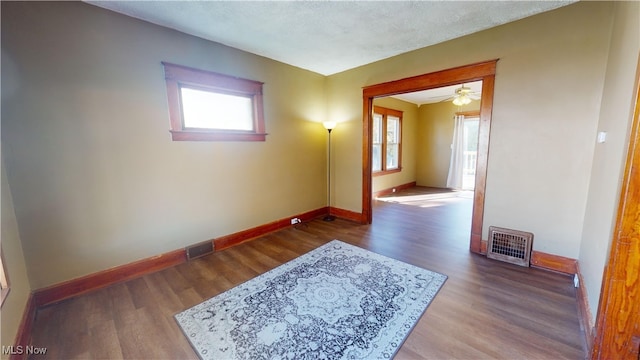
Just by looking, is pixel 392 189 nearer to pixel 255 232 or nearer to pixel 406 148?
pixel 406 148

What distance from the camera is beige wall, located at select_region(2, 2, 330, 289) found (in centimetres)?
188

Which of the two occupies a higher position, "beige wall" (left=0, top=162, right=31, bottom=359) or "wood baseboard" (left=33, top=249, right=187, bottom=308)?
"beige wall" (left=0, top=162, right=31, bottom=359)

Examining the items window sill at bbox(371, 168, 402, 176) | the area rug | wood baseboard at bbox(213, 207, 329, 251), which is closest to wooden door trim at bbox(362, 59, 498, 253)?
the area rug

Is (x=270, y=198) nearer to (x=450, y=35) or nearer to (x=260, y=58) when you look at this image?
(x=260, y=58)

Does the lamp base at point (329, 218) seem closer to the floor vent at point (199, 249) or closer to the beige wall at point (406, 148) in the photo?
the floor vent at point (199, 249)

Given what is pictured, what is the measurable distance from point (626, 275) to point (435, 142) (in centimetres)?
650

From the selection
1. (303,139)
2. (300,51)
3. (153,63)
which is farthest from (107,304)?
(300,51)

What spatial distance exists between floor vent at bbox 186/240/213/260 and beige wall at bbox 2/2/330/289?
0.10 metres

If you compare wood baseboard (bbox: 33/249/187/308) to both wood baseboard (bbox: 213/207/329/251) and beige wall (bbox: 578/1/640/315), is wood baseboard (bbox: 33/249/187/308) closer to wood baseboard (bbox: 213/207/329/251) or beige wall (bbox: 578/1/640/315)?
wood baseboard (bbox: 213/207/329/251)

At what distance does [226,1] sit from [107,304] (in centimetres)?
280

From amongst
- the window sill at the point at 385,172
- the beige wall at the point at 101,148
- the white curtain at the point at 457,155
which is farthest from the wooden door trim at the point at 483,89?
A: the white curtain at the point at 457,155

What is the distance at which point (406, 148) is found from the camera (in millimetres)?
7074

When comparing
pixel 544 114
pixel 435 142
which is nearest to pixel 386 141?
pixel 435 142

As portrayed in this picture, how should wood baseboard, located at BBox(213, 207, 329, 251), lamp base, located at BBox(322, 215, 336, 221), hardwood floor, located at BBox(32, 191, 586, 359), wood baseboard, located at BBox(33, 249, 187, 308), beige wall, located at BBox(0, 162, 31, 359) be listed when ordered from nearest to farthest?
1. beige wall, located at BBox(0, 162, 31, 359)
2. hardwood floor, located at BBox(32, 191, 586, 359)
3. wood baseboard, located at BBox(33, 249, 187, 308)
4. wood baseboard, located at BBox(213, 207, 329, 251)
5. lamp base, located at BBox(322, 215, 336, 221)
